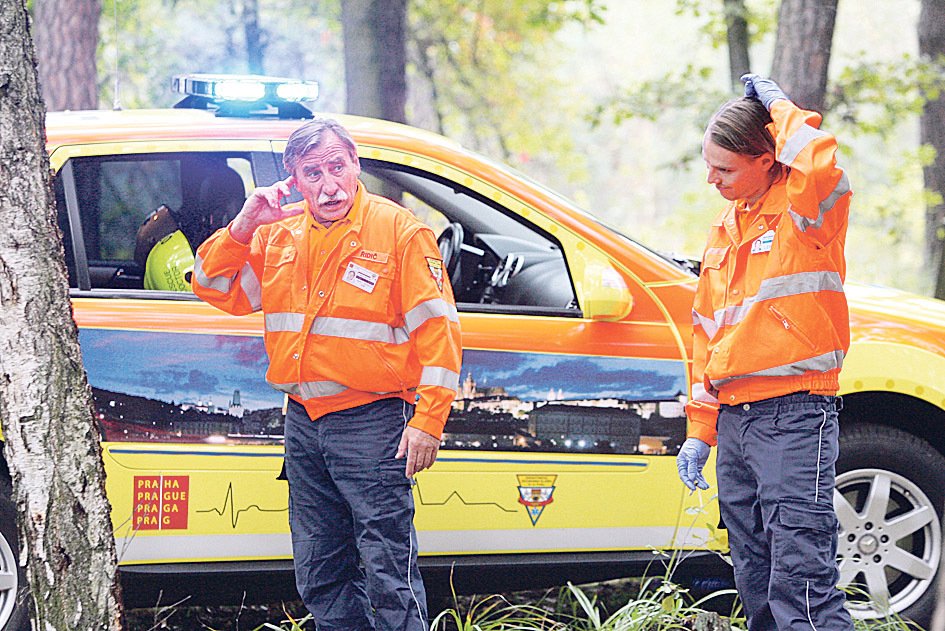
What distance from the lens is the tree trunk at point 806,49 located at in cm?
726

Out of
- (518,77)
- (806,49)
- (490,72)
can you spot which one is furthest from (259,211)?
(518,77)

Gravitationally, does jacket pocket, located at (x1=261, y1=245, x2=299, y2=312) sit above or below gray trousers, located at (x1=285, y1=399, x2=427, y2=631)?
above

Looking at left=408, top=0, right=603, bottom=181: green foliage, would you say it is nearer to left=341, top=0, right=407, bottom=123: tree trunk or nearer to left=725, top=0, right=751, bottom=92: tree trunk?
left=725, top=0, right=751, bottom=92: tree trunk

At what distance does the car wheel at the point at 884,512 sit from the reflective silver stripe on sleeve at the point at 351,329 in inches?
70.3

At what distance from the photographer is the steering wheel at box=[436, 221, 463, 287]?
4277mm

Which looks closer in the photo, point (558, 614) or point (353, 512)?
point (353, 512)

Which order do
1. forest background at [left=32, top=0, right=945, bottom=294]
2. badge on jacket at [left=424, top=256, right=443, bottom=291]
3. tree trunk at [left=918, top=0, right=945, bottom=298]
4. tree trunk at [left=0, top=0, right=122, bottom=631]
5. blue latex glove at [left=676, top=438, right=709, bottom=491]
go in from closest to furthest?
tree trunk at [left=0, top=0, right=122, bottom=631] < badge on jacket at [left=424, top=256, right=443, bottom=291] < blue latex glove at [left=676, top=438, right=709, bottom=491] < forest background at [left=32, top=0, right=945, bottom=294] < tree trunk at [left=918, top=0, right=945, bottom=298]

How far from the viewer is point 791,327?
9.54 ft

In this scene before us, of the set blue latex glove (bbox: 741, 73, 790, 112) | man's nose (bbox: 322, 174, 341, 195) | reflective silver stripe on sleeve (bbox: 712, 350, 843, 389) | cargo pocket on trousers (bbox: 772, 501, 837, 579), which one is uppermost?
blue latex glove (bbox: 741, 73, 790, 112)

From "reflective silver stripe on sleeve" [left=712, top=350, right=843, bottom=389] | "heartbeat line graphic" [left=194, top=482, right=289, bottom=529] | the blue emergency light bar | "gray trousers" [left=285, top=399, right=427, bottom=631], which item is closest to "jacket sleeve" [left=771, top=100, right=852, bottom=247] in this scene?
"reflective silver stripe on sleeve" [left=712, top=350, right=843, bottom=389]

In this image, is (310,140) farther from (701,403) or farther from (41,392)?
(701,403)

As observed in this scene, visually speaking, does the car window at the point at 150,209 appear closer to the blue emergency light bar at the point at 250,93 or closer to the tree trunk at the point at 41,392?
the blue emergency light bar at the point at 250,93

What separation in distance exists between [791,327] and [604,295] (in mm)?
905

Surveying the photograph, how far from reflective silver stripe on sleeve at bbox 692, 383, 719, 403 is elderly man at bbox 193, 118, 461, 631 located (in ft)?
2.36
